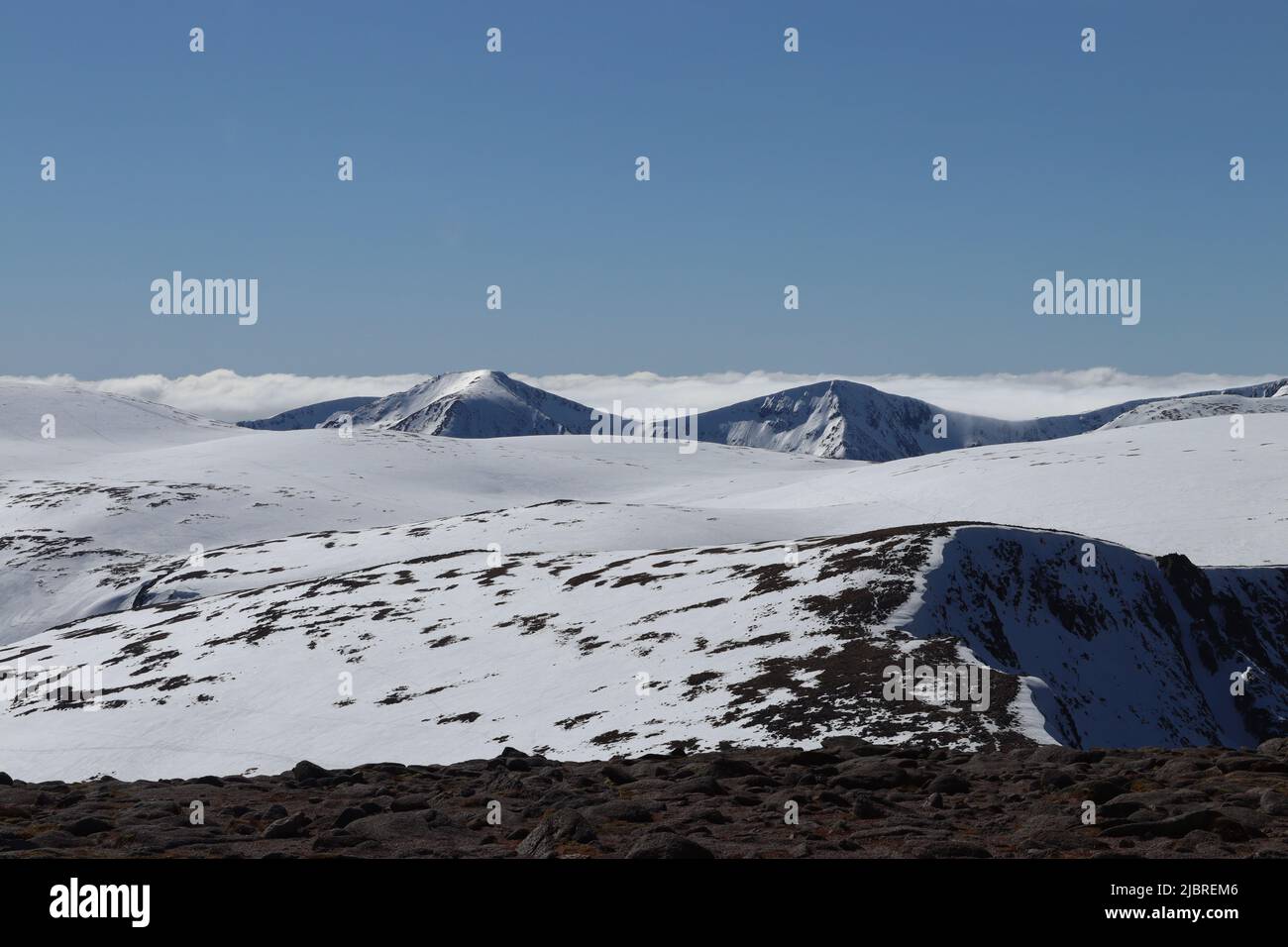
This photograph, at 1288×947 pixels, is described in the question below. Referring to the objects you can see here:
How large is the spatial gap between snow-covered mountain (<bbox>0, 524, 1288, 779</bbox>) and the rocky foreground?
13935 mm

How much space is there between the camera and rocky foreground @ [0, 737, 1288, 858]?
15.7 meters

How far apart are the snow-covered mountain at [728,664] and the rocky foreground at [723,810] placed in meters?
13.9

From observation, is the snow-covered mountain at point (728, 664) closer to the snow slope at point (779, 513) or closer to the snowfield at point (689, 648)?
the snowfield at point (689, 648)

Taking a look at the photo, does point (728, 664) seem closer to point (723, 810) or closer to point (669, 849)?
point (723, 810)

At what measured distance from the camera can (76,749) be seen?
58969 mm

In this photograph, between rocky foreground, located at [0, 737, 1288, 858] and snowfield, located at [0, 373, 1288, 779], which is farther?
snowfield, located at [0, 373, 1288, 779]

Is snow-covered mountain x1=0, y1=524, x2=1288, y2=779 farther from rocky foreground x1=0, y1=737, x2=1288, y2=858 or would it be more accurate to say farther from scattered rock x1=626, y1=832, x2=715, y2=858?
scattered rock x1=626, y1=832, x2=715, y2=858

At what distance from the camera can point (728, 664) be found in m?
53.2

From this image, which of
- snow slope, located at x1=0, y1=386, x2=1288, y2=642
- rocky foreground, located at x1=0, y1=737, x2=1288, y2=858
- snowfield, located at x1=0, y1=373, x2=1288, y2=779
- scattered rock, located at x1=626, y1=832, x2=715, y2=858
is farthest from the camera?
snow slope, located at x1=0, y1=386, x2=1288, y2=642

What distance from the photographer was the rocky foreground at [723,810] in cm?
1572

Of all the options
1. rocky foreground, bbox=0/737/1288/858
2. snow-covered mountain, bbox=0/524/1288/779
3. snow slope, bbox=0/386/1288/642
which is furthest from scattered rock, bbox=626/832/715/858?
snow slope, bbox=0/386/1288/642

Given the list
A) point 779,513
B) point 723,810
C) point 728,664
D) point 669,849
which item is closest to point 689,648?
point 728,664
